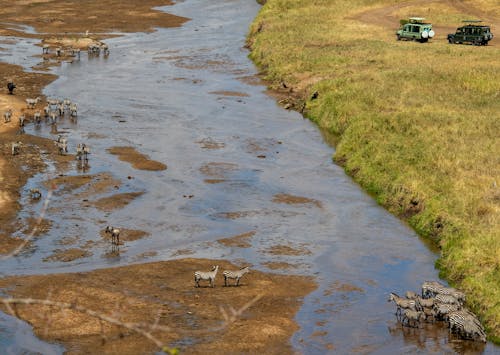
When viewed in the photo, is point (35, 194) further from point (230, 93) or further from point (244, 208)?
point (230, 93)

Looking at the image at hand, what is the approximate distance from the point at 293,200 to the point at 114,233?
9807 millimetres

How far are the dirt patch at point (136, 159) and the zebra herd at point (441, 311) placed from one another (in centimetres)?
1887

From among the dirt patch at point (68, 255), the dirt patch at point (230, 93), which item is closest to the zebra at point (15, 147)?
the dirt patch at point (68, 255)

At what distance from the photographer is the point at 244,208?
3662 cm

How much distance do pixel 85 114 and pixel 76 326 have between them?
30.7m

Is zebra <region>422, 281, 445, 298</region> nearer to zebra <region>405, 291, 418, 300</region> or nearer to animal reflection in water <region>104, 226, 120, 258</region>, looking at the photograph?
zebra <region>405, 291, 418, 300</region>

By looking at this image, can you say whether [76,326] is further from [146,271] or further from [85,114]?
[85,114]

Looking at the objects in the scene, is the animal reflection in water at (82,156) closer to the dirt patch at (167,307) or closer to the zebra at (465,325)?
the dirt patch at (167,307)

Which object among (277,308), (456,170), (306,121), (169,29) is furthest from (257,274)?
(169,29)

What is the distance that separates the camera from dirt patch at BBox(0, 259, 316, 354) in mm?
23656

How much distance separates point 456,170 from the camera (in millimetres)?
37781

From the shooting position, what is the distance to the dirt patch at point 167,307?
23.7m

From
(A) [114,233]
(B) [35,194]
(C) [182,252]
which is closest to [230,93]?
(B) [35,194]

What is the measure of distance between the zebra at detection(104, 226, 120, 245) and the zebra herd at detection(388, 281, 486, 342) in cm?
987
